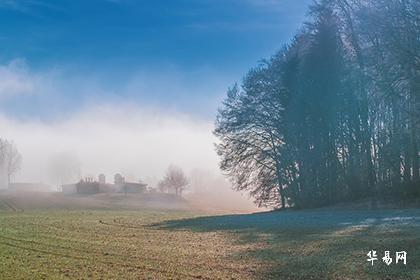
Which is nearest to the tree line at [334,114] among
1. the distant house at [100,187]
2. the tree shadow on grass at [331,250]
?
the tree shadow on grass at [331,250]

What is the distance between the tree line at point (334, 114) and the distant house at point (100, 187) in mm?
88411

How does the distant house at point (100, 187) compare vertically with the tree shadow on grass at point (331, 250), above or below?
below

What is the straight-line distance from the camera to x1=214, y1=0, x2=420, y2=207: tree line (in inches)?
1167

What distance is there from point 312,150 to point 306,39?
1023 cm

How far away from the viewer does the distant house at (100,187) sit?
127562 mm

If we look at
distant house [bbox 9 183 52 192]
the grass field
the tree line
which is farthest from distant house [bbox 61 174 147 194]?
the grass field

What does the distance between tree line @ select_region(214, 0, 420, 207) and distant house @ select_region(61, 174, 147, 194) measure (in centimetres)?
8841

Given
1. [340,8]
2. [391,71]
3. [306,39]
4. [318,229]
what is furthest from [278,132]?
[318,229]

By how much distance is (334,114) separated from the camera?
38.2 metres

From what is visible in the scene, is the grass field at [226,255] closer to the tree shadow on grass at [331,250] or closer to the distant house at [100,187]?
the tree shadow on grass at [331,250]

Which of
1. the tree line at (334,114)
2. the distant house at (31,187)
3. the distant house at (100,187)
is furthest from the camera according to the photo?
the distant house at (31,187)

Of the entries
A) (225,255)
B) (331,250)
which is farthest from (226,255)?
(331,250)

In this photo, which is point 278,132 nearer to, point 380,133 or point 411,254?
point 380,133

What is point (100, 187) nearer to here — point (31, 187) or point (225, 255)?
point (31, 187)
